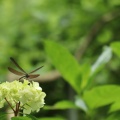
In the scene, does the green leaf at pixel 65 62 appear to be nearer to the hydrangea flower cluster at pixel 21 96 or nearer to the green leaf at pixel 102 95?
the green leaf at pixel 102 95

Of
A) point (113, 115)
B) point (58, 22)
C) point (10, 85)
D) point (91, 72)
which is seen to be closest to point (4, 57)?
point (58, 22)

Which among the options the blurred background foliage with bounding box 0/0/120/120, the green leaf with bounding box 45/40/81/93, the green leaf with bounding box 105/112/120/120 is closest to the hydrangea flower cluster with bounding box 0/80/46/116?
the green leaf with bounding box 105/112/120/120

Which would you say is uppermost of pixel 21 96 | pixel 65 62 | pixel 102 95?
pixel 65 62

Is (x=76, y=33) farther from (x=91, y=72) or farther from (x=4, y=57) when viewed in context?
(x=91, y=72)

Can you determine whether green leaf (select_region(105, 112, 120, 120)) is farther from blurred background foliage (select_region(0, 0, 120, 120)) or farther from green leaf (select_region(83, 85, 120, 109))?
blurred background foliage (select_region(0, 0, 120, 120))

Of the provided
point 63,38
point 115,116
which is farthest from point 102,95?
point 63,38

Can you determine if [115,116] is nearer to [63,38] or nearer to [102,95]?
[102,95]

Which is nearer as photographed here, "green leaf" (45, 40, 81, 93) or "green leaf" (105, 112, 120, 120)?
"green leaf" (105, 112, 120, 120)
